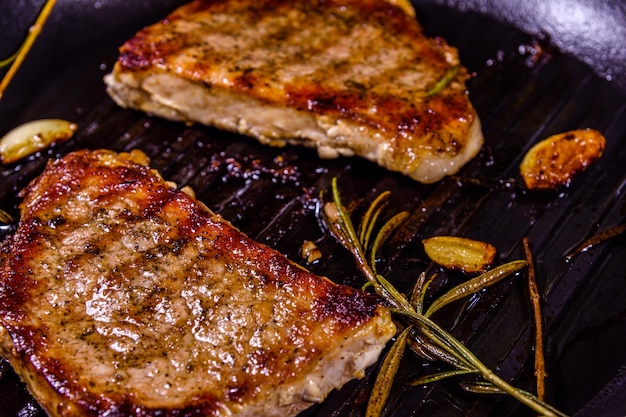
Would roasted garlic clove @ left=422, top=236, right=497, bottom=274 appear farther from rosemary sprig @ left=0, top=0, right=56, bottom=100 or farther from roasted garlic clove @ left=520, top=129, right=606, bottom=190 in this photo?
rosemary sprig @ left=0, top=0, right=56, bottom=100

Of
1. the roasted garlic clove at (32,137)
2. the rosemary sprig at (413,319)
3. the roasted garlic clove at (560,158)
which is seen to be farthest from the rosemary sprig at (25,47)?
the roasted garlic clove at (560,158)

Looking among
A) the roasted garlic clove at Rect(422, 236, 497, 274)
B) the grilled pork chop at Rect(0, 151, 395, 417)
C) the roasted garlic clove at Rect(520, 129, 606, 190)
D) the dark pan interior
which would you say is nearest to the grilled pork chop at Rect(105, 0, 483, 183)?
the dark pan interior

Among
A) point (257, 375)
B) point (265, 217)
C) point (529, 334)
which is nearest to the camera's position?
point (257, 375)

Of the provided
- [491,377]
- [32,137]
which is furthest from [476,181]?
[32,137]

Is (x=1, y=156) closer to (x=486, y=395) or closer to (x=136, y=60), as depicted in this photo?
(x=136, y=60)

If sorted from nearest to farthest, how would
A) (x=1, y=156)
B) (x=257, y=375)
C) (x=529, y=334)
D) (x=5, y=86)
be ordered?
(x=257, y=375) < (x=529, y=334) < (x=1, y=156) < (x=5, y=86)

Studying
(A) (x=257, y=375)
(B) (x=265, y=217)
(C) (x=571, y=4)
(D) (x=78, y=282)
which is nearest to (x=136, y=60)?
(B) (x=265, y=217)
